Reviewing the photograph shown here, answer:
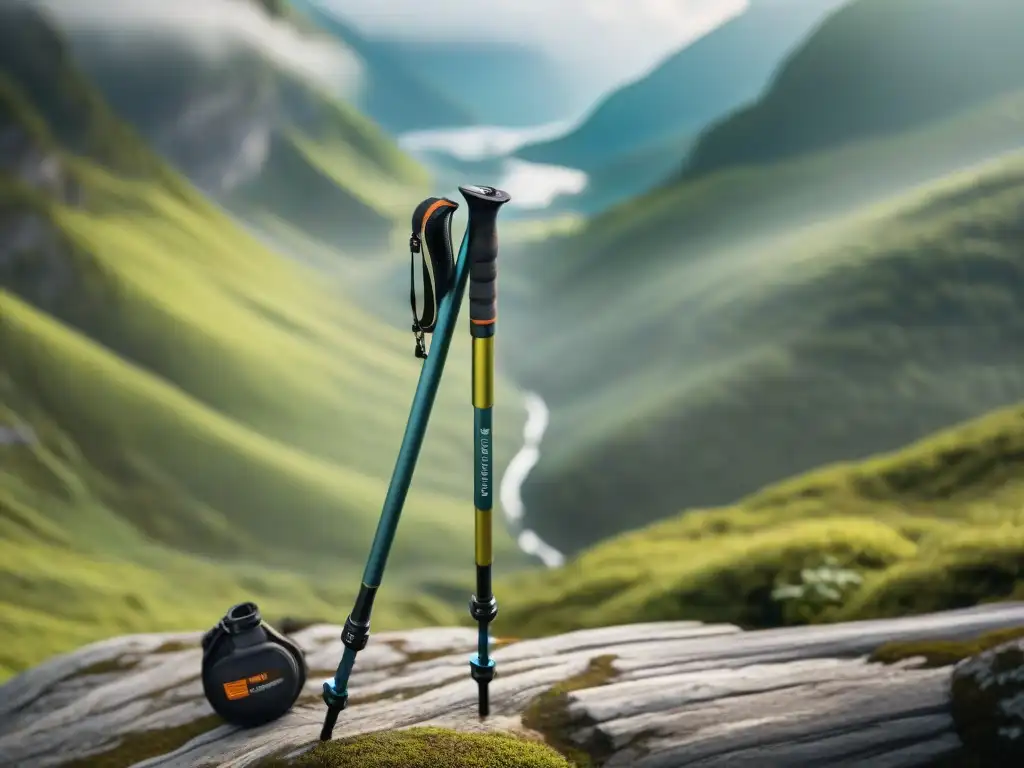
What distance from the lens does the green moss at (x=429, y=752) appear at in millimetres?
8727

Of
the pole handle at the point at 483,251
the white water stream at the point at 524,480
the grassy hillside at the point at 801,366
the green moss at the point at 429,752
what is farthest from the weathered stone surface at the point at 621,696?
the grassy hillside at the point at 801,366

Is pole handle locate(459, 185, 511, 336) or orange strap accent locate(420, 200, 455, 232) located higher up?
orange strap accent locate(420, 200, 455, 232)

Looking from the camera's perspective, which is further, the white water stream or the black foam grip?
the white water stream

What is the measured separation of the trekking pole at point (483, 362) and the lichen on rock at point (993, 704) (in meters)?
5.33

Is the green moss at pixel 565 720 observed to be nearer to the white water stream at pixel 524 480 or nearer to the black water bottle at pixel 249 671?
the black water bottle at pixel 249 671

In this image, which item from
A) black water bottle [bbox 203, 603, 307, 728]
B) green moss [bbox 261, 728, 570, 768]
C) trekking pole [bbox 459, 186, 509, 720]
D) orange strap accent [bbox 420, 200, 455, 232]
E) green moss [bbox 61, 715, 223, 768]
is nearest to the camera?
trekking pole [bbox 459, 186, 509, 720]

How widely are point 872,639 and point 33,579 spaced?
5767 centimetres

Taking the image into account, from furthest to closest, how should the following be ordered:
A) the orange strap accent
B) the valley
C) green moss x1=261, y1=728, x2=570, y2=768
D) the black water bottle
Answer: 1. the valley
2. the black water bottle
3. green moss x1=261, y1=728, x2=570, y2=768
4. the orange strap accent

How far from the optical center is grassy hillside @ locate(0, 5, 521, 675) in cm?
6581

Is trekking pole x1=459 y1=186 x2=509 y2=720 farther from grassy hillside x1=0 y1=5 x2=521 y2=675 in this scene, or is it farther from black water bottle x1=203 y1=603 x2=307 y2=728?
grassy hillside x1=0 y1=5 x2=521 y2=675

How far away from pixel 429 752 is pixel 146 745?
17.8 feet

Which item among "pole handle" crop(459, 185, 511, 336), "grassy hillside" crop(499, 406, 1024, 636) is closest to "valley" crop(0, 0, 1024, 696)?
"grassy hillside" crop(499, 406, 1024, 636)

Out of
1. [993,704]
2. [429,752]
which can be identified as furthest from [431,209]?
[993,704]

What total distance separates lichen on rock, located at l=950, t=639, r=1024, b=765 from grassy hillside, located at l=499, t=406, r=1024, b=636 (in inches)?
157
